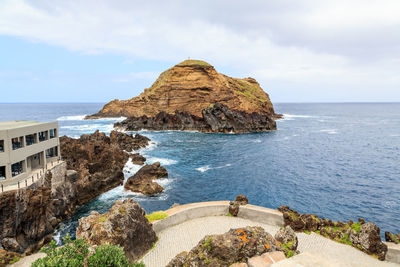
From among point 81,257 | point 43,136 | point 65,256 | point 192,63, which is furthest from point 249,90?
point 65,256

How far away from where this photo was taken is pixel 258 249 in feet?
41.6

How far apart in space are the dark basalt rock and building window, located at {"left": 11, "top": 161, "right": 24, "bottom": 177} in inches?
3022

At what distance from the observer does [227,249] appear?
12328 mm

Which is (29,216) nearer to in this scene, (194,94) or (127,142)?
(127,142)

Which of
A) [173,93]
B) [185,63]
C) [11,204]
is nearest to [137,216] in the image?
[11,204]

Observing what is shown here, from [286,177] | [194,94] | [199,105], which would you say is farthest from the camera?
[194,94]

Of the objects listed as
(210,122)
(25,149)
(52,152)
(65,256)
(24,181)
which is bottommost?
(24,181)

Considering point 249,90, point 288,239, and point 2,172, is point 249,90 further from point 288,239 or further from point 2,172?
point 288,239

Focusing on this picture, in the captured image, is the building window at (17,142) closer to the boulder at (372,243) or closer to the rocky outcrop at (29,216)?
the rocky outcrop at (29,216)

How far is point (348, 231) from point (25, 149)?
33487 mm

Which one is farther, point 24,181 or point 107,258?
point 24,181

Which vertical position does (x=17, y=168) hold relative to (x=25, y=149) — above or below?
below

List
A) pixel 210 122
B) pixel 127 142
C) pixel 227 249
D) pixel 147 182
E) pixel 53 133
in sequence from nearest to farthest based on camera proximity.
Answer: pixel 227 249 < pixel 53 133 < pixel 147 182 < pixel 127 142 < pixel 210 122

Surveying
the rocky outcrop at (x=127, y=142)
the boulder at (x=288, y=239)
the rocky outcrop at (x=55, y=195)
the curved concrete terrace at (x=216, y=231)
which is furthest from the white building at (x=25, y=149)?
the rocky outcrop at (x=127, y=142)
